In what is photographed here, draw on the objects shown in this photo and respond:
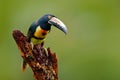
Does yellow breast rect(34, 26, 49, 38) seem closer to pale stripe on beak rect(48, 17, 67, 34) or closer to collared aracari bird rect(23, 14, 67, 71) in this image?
collared aracari bird rect(23, 14, 67, 71)

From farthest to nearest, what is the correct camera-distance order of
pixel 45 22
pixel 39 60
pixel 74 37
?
pixel 74 37
pixel 45 22
pixel 39 60

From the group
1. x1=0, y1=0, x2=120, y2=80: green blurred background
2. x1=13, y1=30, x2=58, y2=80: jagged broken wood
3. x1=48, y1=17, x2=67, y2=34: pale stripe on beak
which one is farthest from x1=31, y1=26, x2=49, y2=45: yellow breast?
x1=0, y1=0, x2=120, y2=80: green blurred background

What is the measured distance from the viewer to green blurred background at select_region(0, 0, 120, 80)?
356 inches

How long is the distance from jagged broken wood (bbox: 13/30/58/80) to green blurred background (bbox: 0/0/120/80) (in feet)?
13.4

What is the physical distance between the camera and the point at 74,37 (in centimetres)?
947

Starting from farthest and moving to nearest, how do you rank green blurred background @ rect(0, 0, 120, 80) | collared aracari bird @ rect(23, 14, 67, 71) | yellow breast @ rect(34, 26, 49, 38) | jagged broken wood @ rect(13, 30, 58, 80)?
green blurred background @ rect(0, 0, 120, 80) < yellow breast @ rect(34, 26, 49, 38) < collared aracari bird @ rect(23, 14, 67, 71) < jagged broken wood @ rect(13, 30, 58, 80)

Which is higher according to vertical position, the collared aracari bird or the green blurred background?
the collared aracari bird

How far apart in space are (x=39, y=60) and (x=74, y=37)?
5280 mm

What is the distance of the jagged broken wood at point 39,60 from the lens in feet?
13.7

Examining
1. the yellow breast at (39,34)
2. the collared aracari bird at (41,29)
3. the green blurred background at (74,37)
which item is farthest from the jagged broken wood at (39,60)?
the green blurred background at (74,37)

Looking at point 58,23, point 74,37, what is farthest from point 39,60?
point 74,37

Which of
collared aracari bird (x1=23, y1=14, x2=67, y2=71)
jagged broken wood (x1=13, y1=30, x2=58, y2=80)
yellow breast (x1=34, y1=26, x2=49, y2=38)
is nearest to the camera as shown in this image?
jagged broken wood (x1=13, y1=30, x2=58, y2=80)

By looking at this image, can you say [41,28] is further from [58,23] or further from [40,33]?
[58,23]

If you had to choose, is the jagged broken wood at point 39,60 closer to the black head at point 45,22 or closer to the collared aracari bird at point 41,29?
the collared aracari bird at point 41,29
